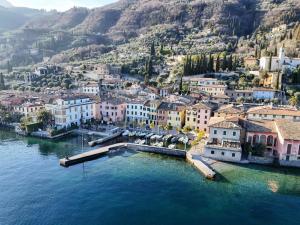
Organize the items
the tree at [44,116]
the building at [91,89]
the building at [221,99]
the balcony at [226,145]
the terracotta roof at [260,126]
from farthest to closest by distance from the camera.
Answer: the building at [91,89] < the building at [221,99] < the tree at [44,116] < the terracotta roof at [260,126] < the balcony at [226,145]

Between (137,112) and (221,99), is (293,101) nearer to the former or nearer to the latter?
(221,99)

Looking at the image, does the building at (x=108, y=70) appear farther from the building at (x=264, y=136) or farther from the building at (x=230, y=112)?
the building at (x=264, y=136)

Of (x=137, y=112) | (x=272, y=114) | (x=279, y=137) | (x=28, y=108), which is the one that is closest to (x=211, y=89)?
(x=137, y=112)

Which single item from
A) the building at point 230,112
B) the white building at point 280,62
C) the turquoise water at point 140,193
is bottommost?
the turquoise water at point 140,193

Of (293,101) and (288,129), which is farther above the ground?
(293,101)

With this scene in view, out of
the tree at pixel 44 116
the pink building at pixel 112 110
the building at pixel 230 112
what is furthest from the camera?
the pink building at pixel 112 110

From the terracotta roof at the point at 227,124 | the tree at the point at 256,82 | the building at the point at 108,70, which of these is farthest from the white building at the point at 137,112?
the building at the point at 108,70

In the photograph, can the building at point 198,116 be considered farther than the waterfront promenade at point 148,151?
Yes

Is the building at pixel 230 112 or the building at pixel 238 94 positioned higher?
the building at pixel 238 94

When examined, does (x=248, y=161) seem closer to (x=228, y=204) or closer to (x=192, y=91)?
(x=228, y=204)
